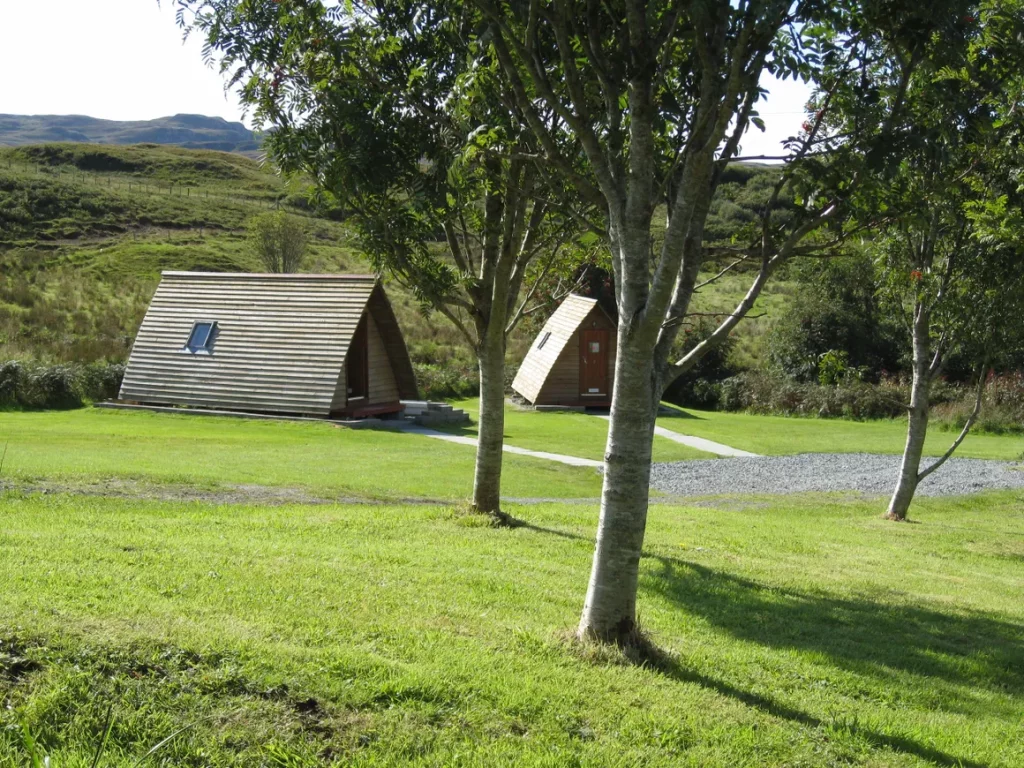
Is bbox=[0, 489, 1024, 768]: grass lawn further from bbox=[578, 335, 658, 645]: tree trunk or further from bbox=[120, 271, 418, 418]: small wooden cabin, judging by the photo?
bbox=[120, 271, 418, 418]: small wooden cabin

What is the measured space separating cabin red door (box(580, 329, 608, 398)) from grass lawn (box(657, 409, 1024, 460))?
2923mm

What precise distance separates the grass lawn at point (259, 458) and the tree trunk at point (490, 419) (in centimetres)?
284

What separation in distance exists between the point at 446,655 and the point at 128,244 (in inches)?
2581

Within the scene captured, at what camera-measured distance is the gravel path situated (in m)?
21.0

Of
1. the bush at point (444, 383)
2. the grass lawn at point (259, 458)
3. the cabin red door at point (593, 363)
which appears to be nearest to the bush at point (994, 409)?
the cabin red door at point (593, 363)

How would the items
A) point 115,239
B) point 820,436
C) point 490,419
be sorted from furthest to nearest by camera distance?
point 115,239 → point 820,436 → point 490,419

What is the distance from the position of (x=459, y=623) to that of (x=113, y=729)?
9.21ft

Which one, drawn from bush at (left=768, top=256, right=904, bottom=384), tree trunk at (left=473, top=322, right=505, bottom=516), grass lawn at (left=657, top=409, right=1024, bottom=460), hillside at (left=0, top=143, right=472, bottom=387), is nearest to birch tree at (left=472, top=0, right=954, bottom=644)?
hillside at (left=0, top=143, right=472, bottom=387)

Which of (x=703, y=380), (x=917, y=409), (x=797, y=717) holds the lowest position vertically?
(x=797, y=717)

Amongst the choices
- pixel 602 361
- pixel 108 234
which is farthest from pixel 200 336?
pixel 108 234

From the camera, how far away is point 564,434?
1097 inches

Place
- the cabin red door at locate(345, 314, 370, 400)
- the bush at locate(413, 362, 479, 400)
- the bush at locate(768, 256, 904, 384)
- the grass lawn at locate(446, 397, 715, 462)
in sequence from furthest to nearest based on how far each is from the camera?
the bush at locate(768, 256, 904, 384)
the bush at locate(413, 362, 479, 400)
the cabin red door at locate(345, 314, 370, 400)
the grass lawn at locate(446, 397, 715, 462)

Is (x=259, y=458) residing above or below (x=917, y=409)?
below

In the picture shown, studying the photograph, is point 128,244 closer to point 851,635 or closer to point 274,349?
point 274,349
